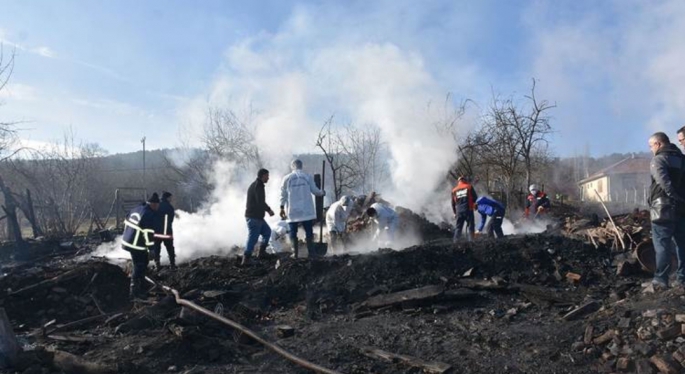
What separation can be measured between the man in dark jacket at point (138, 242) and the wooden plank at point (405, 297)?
143 inches

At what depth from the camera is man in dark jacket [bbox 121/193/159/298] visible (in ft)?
26.1

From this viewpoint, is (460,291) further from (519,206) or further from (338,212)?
(519,206)

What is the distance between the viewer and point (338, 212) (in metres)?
11.7

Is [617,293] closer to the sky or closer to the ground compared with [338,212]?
closer to the ground

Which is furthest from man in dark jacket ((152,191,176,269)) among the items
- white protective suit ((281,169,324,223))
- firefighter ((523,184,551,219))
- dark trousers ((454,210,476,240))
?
firefighter ((523,184,551,219))

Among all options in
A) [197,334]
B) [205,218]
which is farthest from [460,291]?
[205,218]

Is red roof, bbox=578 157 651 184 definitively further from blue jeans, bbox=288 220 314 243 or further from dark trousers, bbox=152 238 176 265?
dark trousers, bbox=152 238 176 265

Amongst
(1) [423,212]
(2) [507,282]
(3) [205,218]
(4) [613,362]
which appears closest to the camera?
(4) [613,362]

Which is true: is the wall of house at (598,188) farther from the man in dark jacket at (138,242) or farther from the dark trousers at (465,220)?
the man in dark jacket at (138,242)

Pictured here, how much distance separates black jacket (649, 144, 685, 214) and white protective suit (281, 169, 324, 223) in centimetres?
531

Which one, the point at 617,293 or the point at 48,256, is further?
the point at 48,256

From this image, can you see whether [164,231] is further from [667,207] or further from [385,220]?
[667,207]

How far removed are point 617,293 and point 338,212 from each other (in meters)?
6.45

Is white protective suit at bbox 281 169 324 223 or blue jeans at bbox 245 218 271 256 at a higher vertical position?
white protective suit at bbox 281 169 324 223
